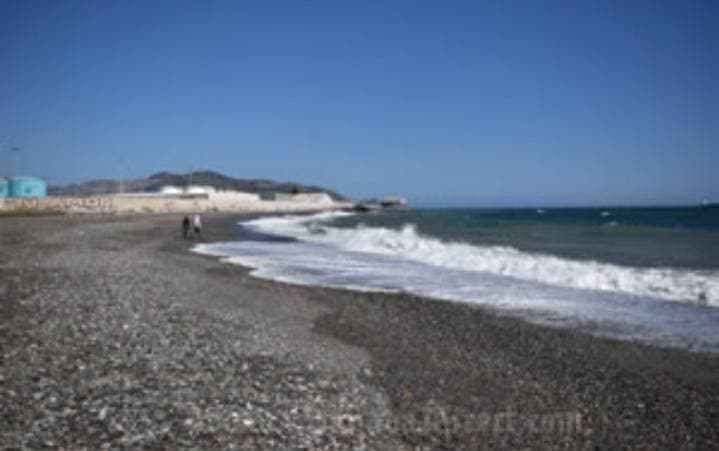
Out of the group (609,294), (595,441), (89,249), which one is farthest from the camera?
(89,249)

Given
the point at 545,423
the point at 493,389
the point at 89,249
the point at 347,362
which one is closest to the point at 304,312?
the point at 347,362

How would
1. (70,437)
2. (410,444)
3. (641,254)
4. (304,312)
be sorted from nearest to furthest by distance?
(70,437) → (410,444) → (304,312) → (641,254)

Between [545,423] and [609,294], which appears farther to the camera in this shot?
[609,294]

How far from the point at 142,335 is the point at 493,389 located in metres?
5.51

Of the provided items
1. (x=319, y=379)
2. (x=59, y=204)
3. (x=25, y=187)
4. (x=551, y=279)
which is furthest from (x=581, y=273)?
(x=25, y=187)

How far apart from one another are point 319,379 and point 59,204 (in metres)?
70.0

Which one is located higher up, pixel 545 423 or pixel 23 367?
pixel 23 367

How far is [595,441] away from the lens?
19.1ft

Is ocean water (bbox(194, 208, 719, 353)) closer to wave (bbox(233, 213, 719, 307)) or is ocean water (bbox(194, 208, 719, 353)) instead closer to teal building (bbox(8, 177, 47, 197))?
wave (bbox(233, 213, 719, 307))

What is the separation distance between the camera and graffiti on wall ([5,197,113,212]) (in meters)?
61.4

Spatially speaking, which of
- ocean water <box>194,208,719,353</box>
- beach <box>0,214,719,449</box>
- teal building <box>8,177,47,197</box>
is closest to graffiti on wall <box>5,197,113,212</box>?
teal building <box>8,177,47,197</box>

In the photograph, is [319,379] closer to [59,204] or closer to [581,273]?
[581,273]

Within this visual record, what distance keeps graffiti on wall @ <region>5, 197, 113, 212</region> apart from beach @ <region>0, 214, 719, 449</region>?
5771 cm

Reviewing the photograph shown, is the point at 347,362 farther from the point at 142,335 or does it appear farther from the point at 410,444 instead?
the point at 142,335
